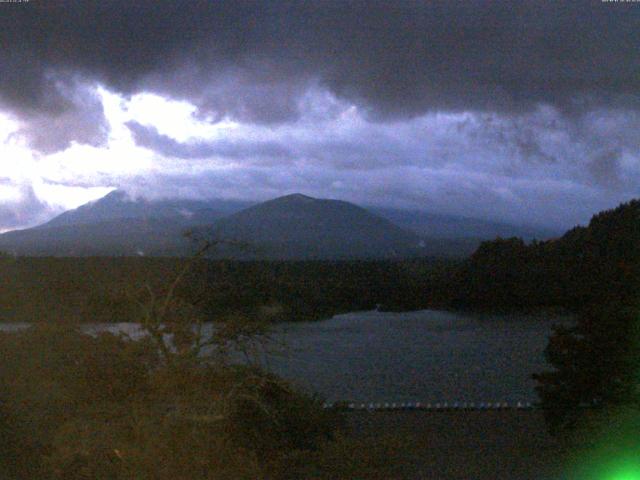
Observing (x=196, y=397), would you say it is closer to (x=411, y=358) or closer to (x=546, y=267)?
(x=411, y=358)

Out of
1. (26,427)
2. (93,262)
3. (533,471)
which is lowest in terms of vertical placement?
(533,471)

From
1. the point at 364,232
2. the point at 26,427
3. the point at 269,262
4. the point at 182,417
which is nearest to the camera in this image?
the point at 182,417

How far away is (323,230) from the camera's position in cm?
4172

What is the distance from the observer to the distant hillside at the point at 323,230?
33625mm

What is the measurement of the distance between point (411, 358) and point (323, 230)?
2256 centimetres

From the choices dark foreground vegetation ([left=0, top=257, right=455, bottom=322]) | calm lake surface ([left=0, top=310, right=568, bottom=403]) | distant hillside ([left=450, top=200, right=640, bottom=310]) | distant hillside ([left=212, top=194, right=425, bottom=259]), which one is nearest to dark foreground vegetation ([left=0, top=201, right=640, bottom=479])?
dark foreground vegetation ([left=0, top=257, right=455, bottom=322])

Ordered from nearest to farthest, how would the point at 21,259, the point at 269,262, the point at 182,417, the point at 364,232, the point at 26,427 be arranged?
the point at 182,417 → the point at 26,427 → the point at 21,259 → the point at 269,262 → the point at 364,232

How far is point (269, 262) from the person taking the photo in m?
26.5

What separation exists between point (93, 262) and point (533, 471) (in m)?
14.6

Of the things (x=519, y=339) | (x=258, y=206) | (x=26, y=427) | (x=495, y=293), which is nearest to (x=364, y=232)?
(x=258, y=206)

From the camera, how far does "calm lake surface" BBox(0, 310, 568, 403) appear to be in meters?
17.2

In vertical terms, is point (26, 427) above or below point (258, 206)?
below

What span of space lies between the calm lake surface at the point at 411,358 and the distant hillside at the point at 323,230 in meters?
8.59

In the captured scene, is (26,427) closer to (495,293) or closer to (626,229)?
(495,293)
